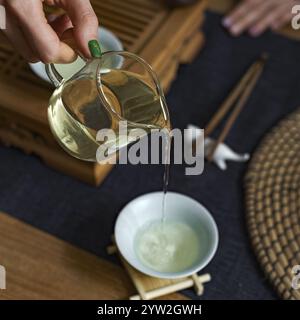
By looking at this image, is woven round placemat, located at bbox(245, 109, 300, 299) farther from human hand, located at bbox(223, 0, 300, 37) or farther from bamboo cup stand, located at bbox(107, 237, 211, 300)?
human hand, located at bbox(223, 0, 300, 37)

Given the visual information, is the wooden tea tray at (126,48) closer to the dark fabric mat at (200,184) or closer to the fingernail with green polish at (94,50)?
the dark fabric mat at (200,184)

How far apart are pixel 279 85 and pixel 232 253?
436mm

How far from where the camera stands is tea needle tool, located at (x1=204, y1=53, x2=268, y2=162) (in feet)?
3.39

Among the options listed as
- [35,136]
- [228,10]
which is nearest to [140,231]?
[35,136]

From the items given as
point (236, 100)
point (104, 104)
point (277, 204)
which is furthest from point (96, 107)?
point (236, 100)

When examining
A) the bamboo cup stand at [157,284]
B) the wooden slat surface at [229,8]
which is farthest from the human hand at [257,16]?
the bamboo cup stand at [157,284]

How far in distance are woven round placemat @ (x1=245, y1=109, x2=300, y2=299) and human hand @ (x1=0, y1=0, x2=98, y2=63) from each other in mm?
398

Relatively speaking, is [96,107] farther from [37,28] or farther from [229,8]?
[229,8]

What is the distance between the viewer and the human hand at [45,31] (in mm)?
649

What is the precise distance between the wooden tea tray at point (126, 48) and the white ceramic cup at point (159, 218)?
0.12m

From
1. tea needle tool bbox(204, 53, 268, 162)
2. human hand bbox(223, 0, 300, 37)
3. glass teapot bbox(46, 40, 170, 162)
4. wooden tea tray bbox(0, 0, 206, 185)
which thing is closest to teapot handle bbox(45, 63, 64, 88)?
glass teapot bbox(46, 40, 170, 162)

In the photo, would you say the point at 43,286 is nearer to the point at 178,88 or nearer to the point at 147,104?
the point at 147,104
